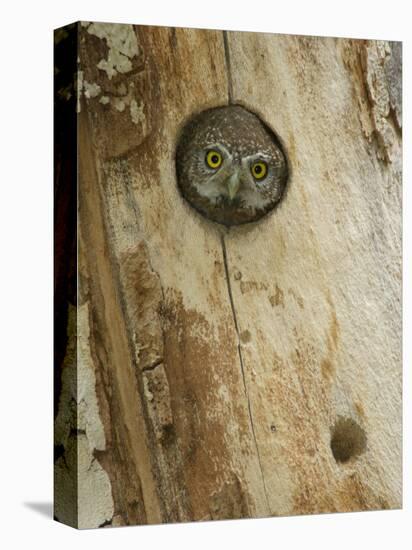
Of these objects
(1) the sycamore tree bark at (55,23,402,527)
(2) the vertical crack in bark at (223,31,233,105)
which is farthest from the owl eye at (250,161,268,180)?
(2) the vertical crack in bark at (223,31,233,105)

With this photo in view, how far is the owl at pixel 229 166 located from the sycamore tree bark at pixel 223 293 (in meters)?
0.04

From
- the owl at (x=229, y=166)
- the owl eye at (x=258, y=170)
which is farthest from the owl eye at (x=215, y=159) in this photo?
the owl eye at (x=258, y=170)

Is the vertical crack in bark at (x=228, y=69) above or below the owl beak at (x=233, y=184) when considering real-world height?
above

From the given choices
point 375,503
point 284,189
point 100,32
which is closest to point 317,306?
point 284,189

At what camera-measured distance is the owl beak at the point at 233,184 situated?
4.50 metres

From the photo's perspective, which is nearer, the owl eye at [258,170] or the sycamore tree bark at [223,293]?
the sycamore tree bark at [223,293]

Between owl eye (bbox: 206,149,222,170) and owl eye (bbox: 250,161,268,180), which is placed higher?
owl eye (bbox: 206,149,222,170)

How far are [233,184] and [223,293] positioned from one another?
35 cm

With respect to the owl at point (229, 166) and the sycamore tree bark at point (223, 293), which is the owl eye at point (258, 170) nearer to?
the owl at point (229, 166)

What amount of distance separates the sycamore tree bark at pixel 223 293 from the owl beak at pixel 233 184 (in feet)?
0.38

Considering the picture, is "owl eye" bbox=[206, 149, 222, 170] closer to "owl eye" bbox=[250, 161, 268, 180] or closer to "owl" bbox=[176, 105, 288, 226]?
"owl" bbox=[176, 105, 288, 226]

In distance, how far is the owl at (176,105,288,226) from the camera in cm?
447

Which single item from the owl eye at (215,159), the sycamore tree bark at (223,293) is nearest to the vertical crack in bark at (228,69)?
the sycamore tree bark at (223,293)

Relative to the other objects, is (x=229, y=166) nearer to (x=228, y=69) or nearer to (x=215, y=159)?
(x=215, y=159)
